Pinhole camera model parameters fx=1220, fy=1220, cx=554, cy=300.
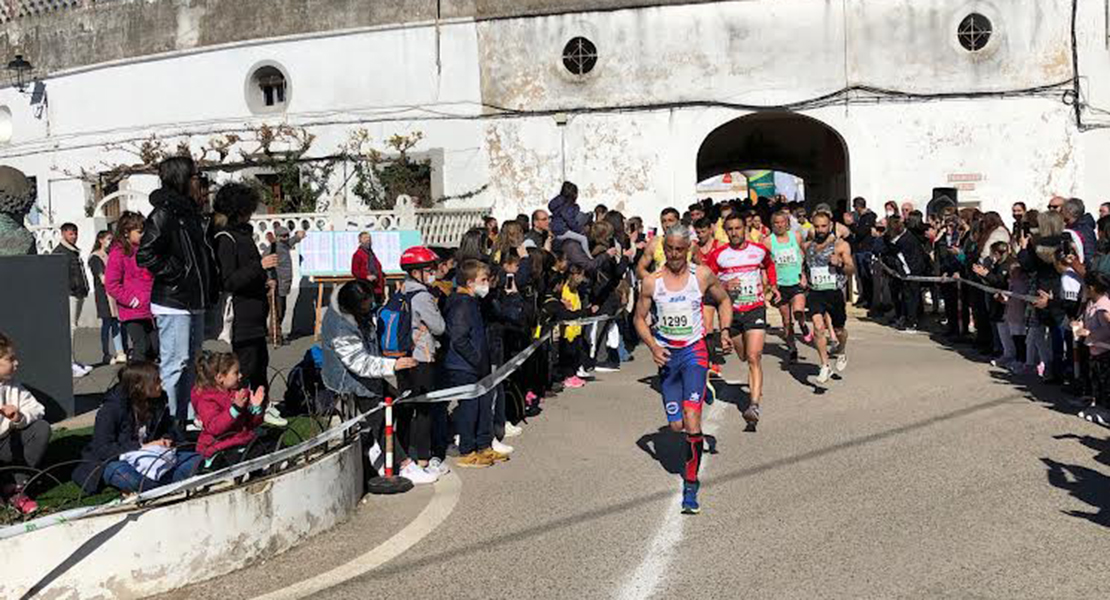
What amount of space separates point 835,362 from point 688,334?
6.61 m

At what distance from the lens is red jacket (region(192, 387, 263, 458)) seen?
8008mm

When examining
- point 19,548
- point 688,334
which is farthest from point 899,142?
point 19,548

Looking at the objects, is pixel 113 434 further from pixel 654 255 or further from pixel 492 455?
pixel 654 255

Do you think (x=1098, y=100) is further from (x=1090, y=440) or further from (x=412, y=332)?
(x=412, y=332)

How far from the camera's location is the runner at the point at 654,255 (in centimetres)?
1373

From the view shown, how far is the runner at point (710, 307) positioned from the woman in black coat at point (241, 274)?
485 cm

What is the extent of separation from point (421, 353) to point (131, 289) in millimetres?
3185

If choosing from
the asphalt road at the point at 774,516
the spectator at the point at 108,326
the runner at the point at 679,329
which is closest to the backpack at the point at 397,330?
the asphalt road at the point at 774,516

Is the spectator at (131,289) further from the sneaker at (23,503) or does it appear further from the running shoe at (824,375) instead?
the running shoe at (824,375)

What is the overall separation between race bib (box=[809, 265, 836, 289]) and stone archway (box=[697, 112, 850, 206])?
14.1 metres

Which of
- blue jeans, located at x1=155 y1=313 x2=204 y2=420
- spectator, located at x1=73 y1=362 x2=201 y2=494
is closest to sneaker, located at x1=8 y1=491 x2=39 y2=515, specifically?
spectator, located at x1=73 y1=362 x2=201 y2=494

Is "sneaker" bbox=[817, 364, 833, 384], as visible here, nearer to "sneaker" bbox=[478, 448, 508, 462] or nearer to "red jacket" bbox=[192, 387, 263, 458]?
"sneaker" bbox=[478, 448, 508, 462]

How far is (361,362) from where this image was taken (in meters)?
9.13

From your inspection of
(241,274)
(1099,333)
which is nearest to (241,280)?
(241,274)
